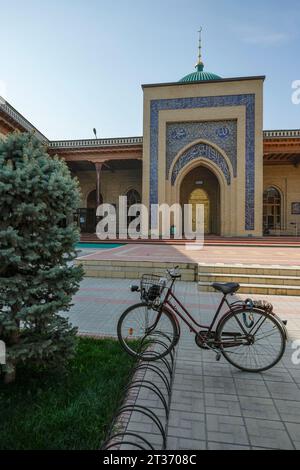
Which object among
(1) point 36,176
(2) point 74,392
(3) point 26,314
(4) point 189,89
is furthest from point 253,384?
(4) point 189,89

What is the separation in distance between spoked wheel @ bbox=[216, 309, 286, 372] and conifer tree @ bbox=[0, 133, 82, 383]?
1564mm

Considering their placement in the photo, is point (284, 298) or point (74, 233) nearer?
point (74, 233)

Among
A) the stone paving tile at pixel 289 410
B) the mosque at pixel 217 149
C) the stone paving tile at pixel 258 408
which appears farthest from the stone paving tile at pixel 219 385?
the mosque at pixel 217 149

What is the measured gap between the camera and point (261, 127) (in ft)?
55.8

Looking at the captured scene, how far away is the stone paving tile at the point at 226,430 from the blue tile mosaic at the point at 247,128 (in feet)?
53.0

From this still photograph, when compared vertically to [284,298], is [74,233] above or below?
above

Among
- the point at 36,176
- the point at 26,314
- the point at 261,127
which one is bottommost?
the point at 26,314

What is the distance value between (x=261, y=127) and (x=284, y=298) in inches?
565

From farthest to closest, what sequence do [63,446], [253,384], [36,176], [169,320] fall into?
1. [169,320]
2. [253,384]
3. [36,176]
4. [63,446]

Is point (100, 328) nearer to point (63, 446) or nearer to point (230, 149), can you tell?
point (63, 446)

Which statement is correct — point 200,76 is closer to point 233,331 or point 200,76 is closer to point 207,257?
point 207,257

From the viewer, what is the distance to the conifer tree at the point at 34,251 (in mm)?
2088

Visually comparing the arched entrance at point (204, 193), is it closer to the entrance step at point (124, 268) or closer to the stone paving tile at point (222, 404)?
the entrance step at point (124, 268)

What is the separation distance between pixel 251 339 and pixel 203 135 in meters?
16.8
